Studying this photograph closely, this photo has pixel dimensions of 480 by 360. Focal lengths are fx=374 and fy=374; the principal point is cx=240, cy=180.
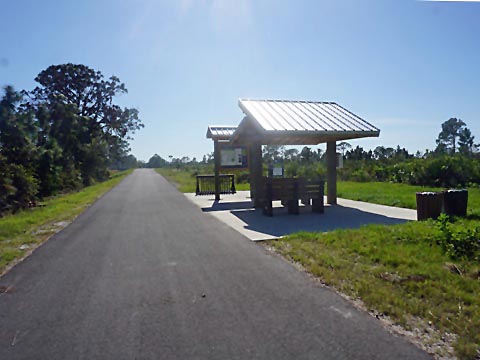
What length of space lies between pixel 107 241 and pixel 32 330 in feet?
15.0

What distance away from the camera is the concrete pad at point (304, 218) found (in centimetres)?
923

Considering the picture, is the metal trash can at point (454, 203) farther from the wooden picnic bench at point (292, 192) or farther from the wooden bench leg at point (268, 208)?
the wooden bench leg at point (268, 208)

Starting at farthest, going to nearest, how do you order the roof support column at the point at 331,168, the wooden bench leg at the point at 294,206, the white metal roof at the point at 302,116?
the roof support column at the point at 331,168
the white metal roof at the point at 302,116
the wooden bench leg at the point at 294,206

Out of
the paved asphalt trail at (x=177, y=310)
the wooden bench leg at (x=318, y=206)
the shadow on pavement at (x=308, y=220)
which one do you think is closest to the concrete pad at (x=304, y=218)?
the shadow on pavement at (x=308, y=220)

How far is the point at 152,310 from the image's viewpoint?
14.3 feet

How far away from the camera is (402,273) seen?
208 inches

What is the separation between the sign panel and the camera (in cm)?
1816

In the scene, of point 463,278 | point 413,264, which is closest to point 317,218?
point 413,264

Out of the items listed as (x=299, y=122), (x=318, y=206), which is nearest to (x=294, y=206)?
(x=318, y=206)

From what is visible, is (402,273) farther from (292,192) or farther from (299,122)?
(299,122)

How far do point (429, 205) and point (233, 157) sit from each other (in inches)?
406

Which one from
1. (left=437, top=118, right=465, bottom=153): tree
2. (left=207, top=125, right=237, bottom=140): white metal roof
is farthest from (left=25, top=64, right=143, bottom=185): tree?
(left=437, top=118, right=465, bottom=153): tree

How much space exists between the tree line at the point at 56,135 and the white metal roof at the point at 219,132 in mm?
8069

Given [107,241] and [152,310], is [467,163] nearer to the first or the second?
[107,241]
